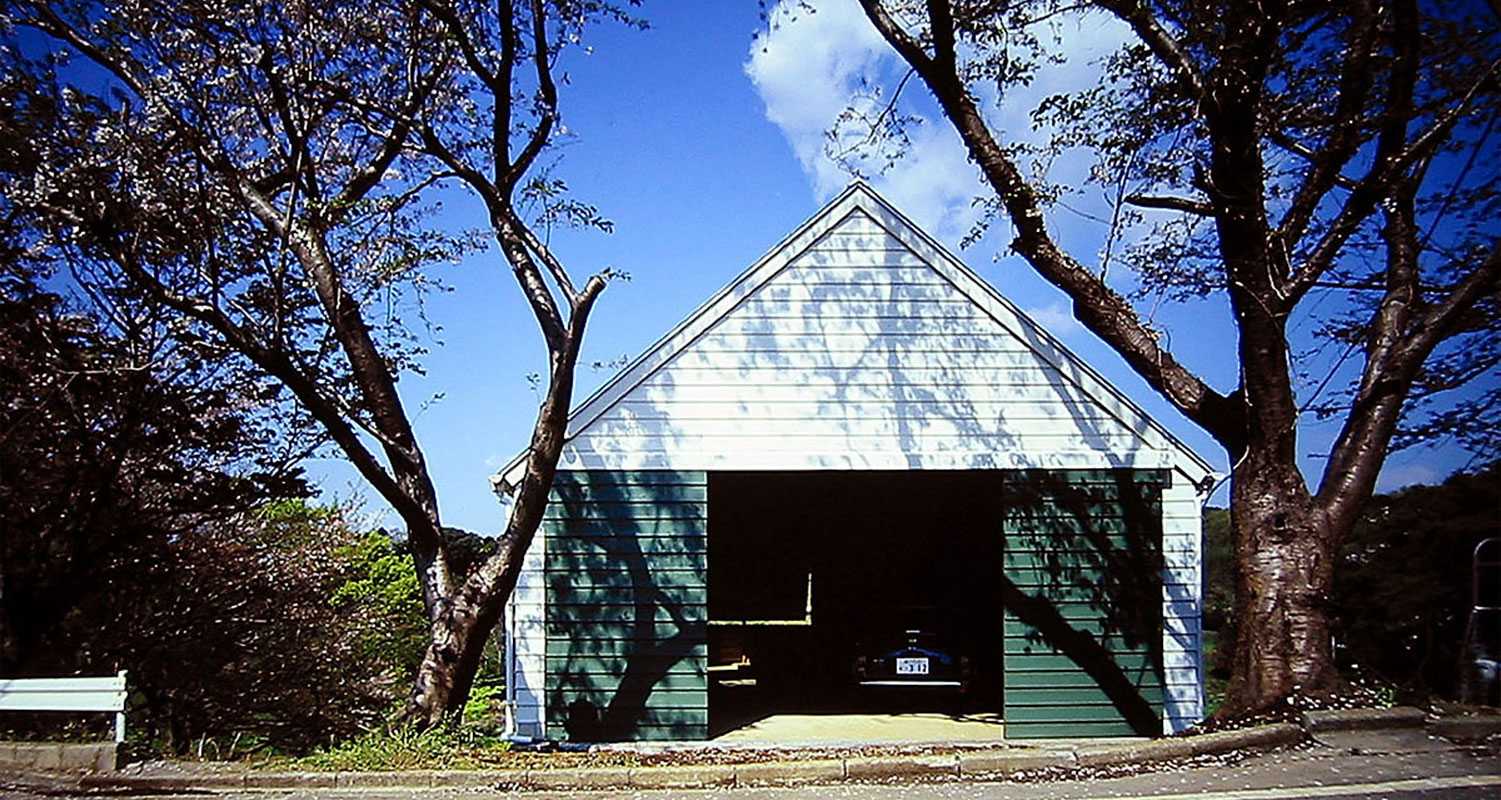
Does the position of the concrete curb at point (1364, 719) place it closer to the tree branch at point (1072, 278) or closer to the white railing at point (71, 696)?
the tree branch at point (1072, 278)

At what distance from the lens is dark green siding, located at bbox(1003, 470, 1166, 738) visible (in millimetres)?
13250

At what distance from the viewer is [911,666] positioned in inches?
596

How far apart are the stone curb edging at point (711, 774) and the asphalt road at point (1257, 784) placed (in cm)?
16

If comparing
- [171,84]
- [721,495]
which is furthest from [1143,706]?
[171,84]

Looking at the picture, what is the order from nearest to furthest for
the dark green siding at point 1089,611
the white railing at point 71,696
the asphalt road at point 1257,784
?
the asphalt road at point 1257,784 < the white railing at point 71,696 < the dark green siding at point 1089,611

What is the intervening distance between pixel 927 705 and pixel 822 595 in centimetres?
443

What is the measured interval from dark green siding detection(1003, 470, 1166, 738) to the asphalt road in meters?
3.92

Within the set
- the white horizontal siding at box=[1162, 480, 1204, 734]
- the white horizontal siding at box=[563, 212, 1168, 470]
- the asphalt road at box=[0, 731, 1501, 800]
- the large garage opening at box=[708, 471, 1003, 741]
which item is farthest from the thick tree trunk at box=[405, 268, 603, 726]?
the white horizontal siding at box=[1162, 480, 1204, 734]

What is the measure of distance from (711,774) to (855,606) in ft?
36.4

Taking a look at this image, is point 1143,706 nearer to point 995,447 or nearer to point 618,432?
point 995,447

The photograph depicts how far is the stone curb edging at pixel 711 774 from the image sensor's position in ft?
29.5

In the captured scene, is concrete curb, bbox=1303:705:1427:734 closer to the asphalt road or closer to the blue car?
the asphalt road

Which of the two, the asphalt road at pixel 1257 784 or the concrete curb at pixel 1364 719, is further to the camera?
the concrete curb at pixel 1364 719

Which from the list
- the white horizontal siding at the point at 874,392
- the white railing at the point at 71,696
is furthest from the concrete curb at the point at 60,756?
the white horizontal siding at the point at 874,392
